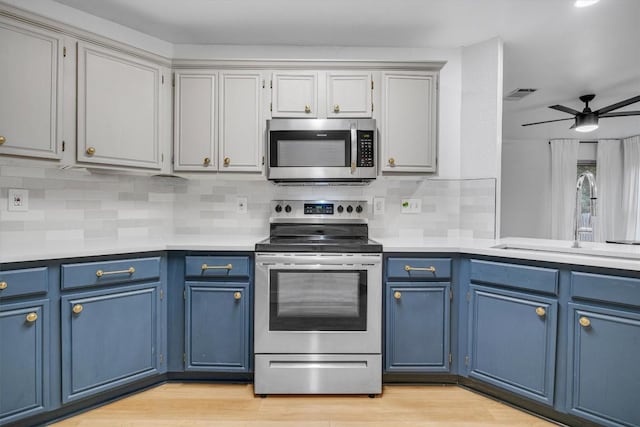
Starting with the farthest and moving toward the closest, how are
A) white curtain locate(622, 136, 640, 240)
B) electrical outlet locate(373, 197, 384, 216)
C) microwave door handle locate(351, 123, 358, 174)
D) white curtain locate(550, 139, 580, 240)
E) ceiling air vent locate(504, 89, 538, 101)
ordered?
1. white curtain locate(550, 139, 580, 240)
2. white curtain locate(622, 136, 640, 240)
3. ceiling air vent locate(504, 89, 538, 101)
4. electrical outlet locate(373, 197, 384, 216)
5. microwave door handle locate(351, 123, 358, 174)

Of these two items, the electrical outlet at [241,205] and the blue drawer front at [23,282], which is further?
the electrical outlet at [241,205]

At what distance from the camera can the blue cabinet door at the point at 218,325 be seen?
2123 millimetres

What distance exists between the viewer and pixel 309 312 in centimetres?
208

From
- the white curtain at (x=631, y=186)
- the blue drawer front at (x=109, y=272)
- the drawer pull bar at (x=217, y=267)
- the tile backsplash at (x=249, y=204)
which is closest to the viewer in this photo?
the blue drawer front at (x=109, y=272)

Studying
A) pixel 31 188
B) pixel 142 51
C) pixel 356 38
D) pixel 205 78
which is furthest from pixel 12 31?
pixel 356 38

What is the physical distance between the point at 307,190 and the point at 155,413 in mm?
1693

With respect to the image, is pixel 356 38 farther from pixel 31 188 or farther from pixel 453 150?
pixel 31 188

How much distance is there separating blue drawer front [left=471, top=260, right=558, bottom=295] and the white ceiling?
5.35ft

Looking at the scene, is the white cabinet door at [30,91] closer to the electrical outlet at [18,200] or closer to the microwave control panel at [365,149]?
the electrical outlet at [18,200]

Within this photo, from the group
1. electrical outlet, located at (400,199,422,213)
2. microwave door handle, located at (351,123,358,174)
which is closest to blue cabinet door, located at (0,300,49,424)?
microwave door handle, located at (351,123,358,174)

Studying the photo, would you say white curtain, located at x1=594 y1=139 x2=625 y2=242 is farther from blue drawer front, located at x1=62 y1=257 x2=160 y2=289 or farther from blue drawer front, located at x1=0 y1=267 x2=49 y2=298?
blue drawer front, located at x1=0 y1=267 x2=49 y2=298

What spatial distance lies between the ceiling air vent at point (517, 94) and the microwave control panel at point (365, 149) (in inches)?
96.0

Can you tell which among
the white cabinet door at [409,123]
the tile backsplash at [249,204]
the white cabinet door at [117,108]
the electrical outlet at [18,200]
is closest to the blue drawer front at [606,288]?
the tile backsplash at [249,204]

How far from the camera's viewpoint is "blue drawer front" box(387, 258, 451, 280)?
2.14 metres
